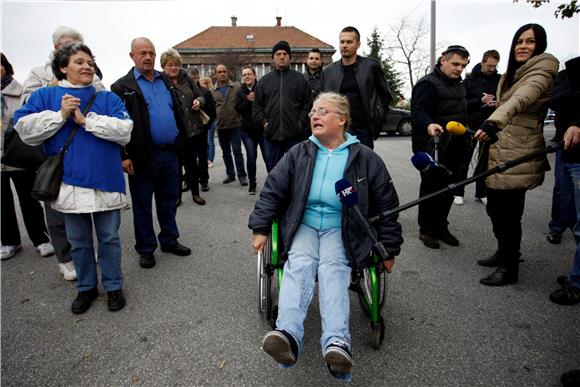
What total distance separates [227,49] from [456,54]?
1564 inches

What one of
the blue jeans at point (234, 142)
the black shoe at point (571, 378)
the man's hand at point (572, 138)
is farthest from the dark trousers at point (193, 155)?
the black shoe at point (571, 378)

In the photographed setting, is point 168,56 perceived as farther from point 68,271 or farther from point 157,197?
point 68,271

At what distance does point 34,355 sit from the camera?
2260 mm

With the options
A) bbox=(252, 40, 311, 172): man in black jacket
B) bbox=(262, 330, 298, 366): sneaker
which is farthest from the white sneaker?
bbox=(252, 40, 311, 172): man in black jacket

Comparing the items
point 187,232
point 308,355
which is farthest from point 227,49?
point 308,355

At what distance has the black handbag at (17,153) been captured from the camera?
3287mm

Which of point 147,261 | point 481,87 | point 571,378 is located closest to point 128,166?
point 147,261

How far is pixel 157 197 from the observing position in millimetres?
3646

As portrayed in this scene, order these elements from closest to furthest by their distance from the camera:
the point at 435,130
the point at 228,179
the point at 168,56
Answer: the point at 435,130, the point at 168,56, the point at 228,179

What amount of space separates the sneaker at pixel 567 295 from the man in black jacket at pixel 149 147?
319 centimetres

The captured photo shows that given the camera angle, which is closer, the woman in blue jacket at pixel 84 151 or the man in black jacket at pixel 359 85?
the woman in blue jacket at pixel 84 151

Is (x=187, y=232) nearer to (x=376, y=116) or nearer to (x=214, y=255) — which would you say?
(x=214, y=255)

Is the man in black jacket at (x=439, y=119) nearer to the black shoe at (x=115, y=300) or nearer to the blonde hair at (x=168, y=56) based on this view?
the blonde hair at (x=168, y=56)

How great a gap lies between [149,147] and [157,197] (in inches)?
23.7
